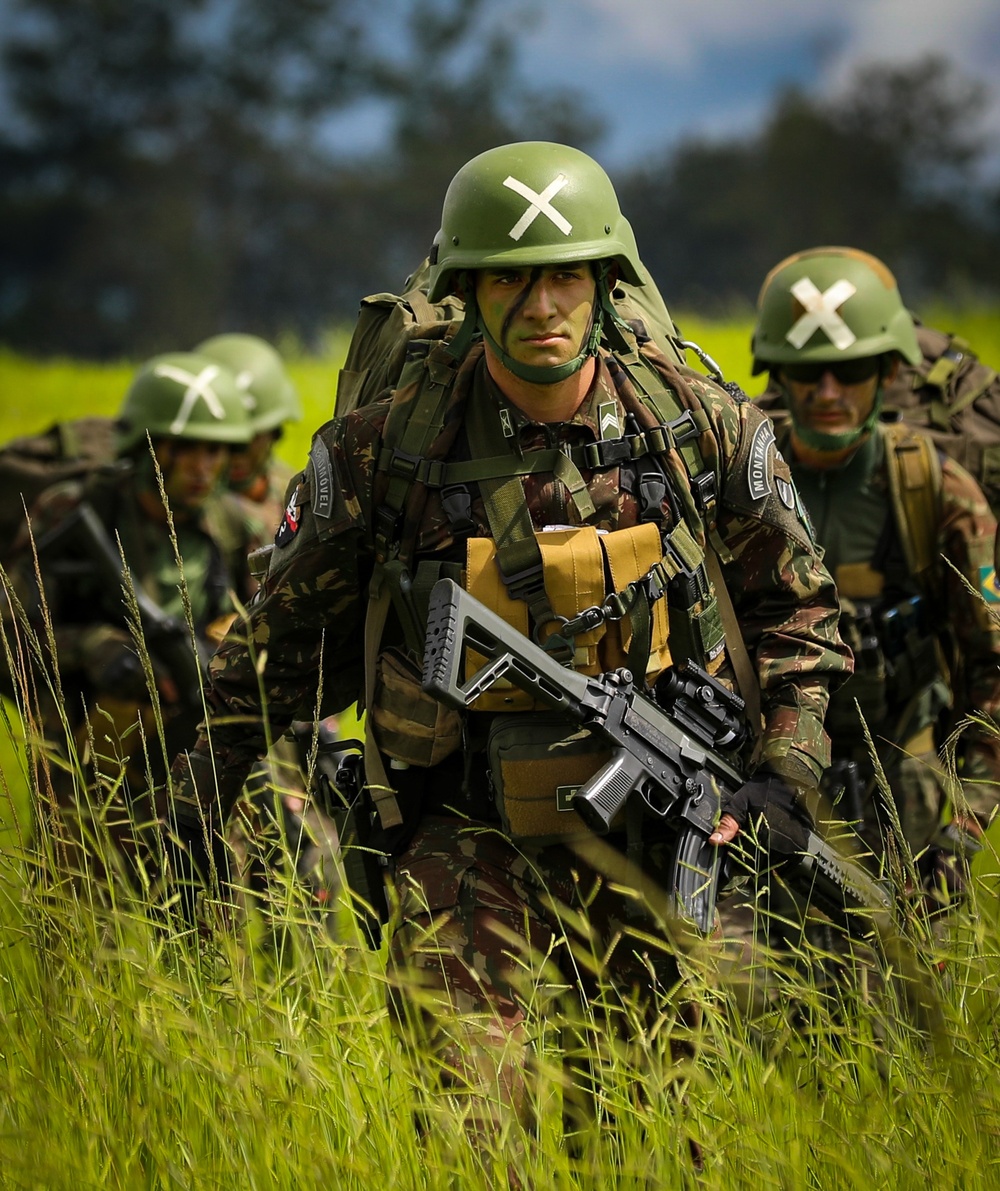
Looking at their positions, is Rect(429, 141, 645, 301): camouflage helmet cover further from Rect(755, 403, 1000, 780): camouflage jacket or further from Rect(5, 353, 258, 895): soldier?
Rect(5, 353, 258, 895): soldier

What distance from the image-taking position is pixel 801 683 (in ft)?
12.2

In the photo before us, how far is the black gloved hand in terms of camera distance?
11.5 ft

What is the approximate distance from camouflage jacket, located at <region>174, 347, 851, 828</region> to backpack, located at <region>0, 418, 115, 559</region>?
3522 mm

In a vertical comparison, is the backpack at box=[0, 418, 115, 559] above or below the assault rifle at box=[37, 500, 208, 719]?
above

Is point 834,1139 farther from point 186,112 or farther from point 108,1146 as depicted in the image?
point 186,112

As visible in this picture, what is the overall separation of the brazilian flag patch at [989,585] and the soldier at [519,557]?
47.1 inches

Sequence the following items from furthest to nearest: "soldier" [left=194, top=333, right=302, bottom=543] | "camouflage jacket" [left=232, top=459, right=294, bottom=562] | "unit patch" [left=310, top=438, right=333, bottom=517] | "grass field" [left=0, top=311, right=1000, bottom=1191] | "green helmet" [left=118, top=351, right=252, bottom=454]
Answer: "soldier" [left=194, top=333, right=302, bottom=543], "green helmet" [left=118, top=351, right=252, bottom=454], "camouflage jacket" [left=232, top=459, right=294, bottom=562], "unit patch" [left=310, top=438, right=333, bottom=517], "grass field" [left=0, top=311, right=1000, bottom=1191]

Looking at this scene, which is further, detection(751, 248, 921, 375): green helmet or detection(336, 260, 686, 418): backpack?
detection(751, 248, 921, 375): green helmet

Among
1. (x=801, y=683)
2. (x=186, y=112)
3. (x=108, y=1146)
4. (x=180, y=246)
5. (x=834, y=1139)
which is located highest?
(x=186, y=112)

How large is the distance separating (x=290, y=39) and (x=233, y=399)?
36.4 meters

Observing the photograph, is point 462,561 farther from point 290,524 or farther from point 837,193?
point 837,193

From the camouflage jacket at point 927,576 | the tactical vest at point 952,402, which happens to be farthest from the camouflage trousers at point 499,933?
the tactical vest at point 952,402

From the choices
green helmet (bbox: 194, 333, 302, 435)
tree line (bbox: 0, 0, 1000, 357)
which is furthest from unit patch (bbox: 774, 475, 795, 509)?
tree line (bbox: 0, 0, 1000, 357)

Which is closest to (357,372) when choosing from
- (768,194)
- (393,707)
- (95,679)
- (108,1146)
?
(393,707)
